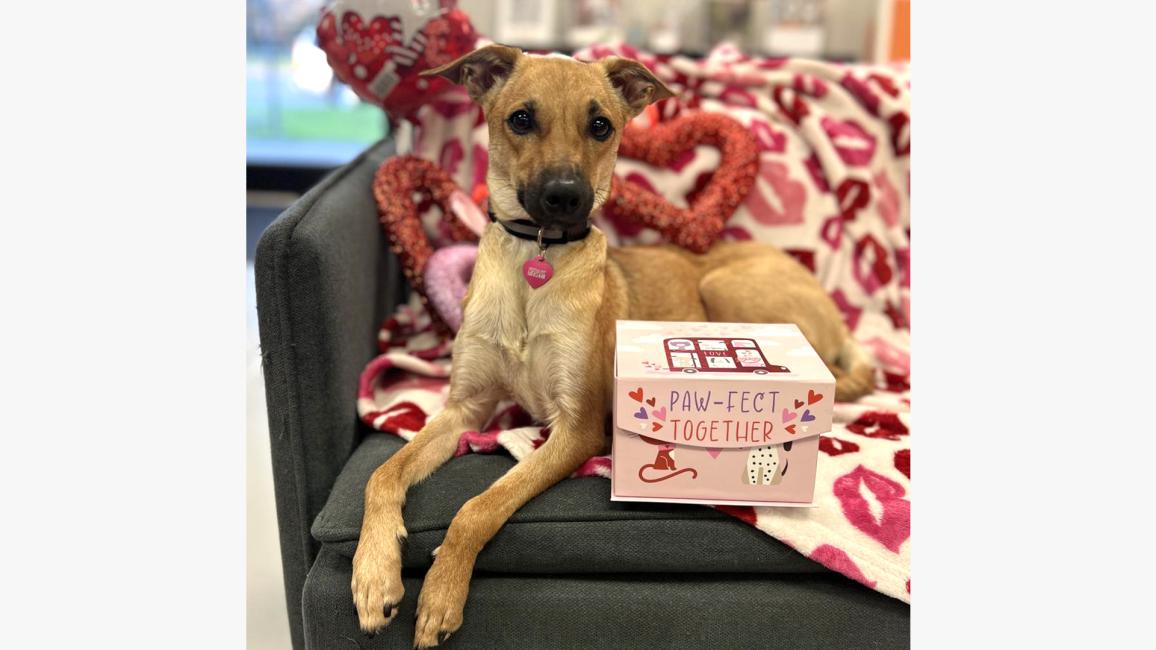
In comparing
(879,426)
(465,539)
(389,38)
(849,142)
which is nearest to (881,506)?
(879,426)

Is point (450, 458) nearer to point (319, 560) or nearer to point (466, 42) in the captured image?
point (319, 560)

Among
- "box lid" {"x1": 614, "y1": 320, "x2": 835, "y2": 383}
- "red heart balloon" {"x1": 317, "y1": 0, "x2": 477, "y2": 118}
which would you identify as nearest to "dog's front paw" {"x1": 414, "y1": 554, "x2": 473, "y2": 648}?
"box lid" {"x1": 614, "y1": 320, "x2": 835, "y2": 383}

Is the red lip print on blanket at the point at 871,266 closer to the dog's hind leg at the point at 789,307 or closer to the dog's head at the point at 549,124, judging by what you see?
the dog's hind leg at the point at 789,307

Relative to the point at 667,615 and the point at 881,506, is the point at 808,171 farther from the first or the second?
the point at 667,615

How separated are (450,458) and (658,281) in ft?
2.84

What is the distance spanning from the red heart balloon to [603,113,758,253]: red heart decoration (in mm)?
708

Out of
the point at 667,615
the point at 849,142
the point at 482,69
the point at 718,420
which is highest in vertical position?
the point at 482,69

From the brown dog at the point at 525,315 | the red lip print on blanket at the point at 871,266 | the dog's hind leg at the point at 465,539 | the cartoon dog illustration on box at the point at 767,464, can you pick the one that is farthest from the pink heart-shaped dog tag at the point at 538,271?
the red lip print on blanket at the point at 871,266

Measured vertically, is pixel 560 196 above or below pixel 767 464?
above

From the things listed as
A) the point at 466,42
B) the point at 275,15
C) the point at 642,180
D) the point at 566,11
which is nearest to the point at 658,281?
the point at 642,180

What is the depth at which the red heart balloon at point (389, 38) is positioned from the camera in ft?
8.12

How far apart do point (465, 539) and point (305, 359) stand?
0.61 metres

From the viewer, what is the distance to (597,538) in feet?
5.62

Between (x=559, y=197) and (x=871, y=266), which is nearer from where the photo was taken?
(x=559, y=197)
